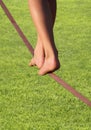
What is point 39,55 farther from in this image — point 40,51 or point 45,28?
point 45,28

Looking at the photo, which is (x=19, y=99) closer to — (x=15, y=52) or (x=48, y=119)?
(x=48, y=119)

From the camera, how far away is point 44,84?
249 inches

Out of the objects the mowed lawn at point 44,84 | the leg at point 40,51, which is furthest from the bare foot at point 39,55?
the mowed lawn at point 44,84

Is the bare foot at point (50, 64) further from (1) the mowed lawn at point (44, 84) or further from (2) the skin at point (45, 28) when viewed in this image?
(1) the mowed lawn at point (44, 84)

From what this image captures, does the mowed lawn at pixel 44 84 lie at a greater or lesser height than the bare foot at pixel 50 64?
lesser

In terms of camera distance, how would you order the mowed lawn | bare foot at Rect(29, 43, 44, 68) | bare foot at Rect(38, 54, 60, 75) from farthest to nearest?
the mowed lawn < bare foot at Rect(29, 43, 44, 68) < bare foot at Rect(38, 54, 60, 75)

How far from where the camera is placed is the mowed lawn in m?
5.32

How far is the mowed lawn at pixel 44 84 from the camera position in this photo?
5316 mm

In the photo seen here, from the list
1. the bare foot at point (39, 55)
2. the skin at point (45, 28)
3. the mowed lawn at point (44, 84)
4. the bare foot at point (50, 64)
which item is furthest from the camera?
the mowed lawn at point (44, 84)

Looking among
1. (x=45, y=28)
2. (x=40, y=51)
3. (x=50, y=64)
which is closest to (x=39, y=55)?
(x=40, y=51)

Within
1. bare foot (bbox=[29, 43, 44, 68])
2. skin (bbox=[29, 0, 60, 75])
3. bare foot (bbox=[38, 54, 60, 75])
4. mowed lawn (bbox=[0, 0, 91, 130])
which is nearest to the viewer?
skin (bbox=[29, 0, 60, 75])

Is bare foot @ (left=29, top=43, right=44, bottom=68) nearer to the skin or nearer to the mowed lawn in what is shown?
the skin

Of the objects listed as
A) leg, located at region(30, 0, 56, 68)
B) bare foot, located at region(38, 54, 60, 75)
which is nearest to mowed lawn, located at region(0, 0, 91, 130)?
leg, located at region(30, 0, 56, 68)

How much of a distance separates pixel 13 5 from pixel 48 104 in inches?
227
